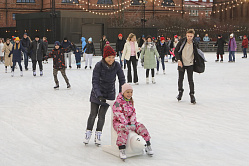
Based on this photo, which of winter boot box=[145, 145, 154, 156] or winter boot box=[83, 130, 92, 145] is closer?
winter boot box=[145, 145, 154, 156]

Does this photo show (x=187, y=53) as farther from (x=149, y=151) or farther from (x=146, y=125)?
(x=149, y=151)

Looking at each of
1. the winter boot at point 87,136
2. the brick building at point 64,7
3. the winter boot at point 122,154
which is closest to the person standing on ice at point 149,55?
the winter boot at point 87,136

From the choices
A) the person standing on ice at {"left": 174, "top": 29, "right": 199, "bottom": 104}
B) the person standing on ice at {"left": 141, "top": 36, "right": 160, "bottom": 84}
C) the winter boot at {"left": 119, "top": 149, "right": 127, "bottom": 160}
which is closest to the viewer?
the winter boot at {"left": 119, "top": 149, "right": 127, "bottom": 160}

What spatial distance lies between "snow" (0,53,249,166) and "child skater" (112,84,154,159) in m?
0.26

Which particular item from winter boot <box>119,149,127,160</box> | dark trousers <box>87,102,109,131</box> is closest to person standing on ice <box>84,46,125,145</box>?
dark trousers <box>87,102,109,131</box>

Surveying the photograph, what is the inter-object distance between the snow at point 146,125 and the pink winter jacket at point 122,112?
1.57 feet

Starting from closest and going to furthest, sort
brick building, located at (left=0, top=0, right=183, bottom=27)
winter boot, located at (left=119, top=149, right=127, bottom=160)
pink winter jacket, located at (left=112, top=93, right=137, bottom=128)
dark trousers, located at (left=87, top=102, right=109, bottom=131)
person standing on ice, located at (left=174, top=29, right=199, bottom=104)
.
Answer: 1. winter boot, located at (left=119, top=149, right=127, bottom=160)
2. pink winter jacket, located at (left=112, top=93, right=137, bottom=128)
3. dark trousers, located at (left=87, top=102, right=109, bottom=131)
4. person standing on ice, located at (left=174, top=29, right=199, bottom=104)
5. brick building, located at (left=0, top=0, right=183, bottom=27)

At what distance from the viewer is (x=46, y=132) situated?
7773 millimetres

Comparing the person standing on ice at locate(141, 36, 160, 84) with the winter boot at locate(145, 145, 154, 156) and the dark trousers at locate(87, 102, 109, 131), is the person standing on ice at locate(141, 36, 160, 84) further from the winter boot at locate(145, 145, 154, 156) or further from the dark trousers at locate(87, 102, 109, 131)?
the winter boot at locate(145, 145, 154, 156)

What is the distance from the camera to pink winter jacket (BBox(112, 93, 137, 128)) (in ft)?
19.9

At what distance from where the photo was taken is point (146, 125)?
8.33 metres

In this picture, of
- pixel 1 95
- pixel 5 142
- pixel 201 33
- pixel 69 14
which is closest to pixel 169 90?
pixel 1 95

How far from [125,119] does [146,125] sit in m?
2.31

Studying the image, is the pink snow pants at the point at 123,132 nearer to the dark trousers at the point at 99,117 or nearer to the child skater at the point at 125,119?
the child skater at the point at 125,119
